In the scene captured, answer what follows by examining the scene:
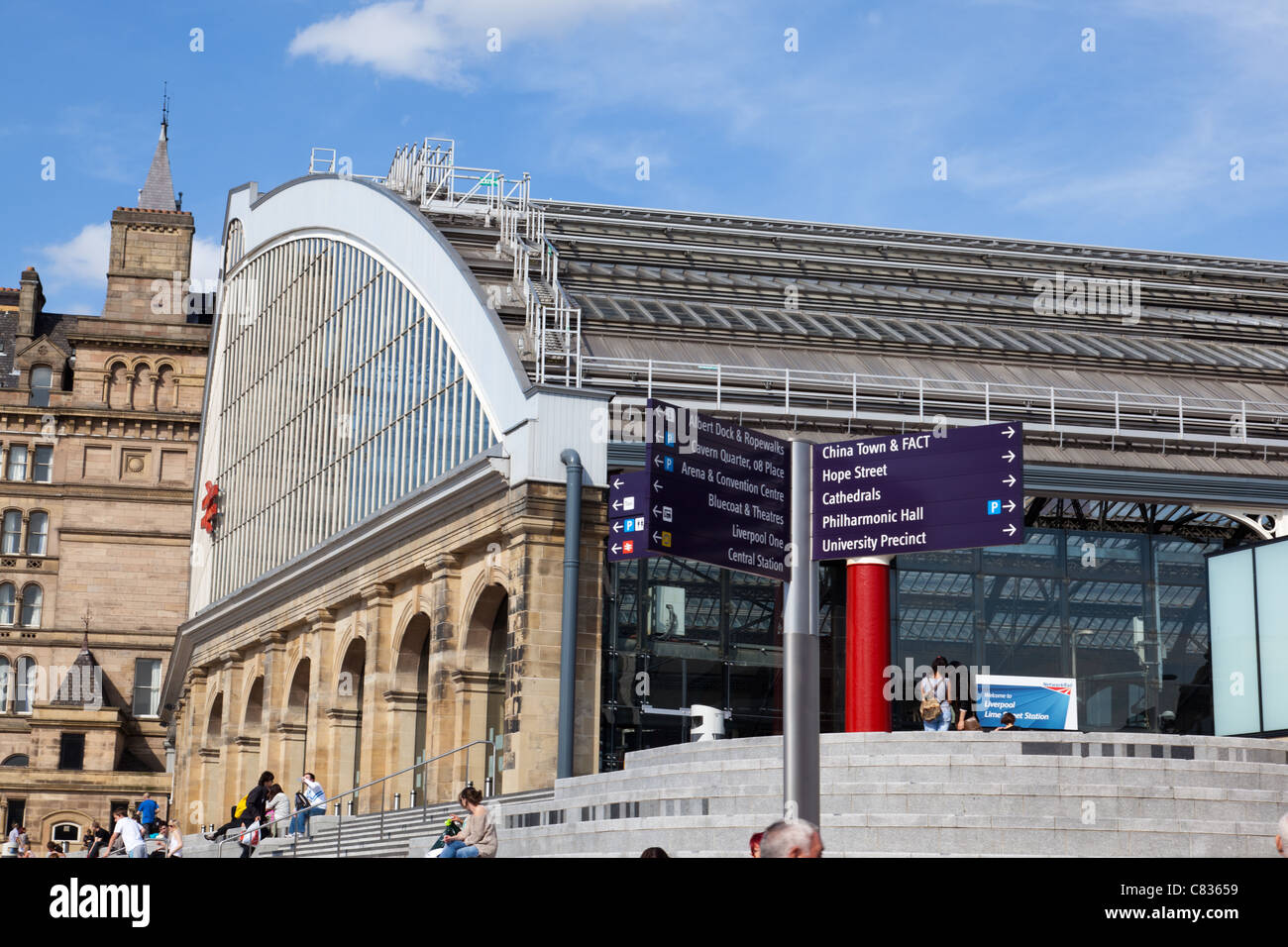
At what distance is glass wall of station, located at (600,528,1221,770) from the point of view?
30891 mm

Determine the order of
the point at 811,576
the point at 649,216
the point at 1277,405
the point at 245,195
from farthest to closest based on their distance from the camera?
the point at 245,195 → the point at 649,216 → the point at 1277,405 → the point at 811,576

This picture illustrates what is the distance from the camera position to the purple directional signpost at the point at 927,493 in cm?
1376

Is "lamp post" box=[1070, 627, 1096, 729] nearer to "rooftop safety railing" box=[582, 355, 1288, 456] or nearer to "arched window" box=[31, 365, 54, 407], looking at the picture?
"rooftop safety railing" box=[582, 355, 1288, 456]

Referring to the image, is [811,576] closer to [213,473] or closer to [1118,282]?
[1118,282]

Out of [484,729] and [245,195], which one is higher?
[245,195]

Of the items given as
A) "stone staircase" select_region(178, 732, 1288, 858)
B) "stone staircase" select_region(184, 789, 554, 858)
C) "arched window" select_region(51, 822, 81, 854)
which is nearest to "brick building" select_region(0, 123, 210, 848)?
"arched window" select_region(51, 822, 81, 854)

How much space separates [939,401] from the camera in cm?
3525

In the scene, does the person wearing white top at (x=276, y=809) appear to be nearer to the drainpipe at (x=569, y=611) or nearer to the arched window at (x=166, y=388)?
the drainpipe at (x=569, y=611)

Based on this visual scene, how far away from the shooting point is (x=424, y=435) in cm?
3872

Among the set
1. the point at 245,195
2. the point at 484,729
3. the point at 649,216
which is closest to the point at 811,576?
the point at 484,729

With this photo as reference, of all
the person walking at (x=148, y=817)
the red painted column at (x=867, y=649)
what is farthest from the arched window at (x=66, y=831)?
the red painted column at (x=867, y=649)

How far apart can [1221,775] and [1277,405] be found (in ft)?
62.3

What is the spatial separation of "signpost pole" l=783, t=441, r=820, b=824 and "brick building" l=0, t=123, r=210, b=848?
6229cm

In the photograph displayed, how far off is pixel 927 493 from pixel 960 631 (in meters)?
18.9
